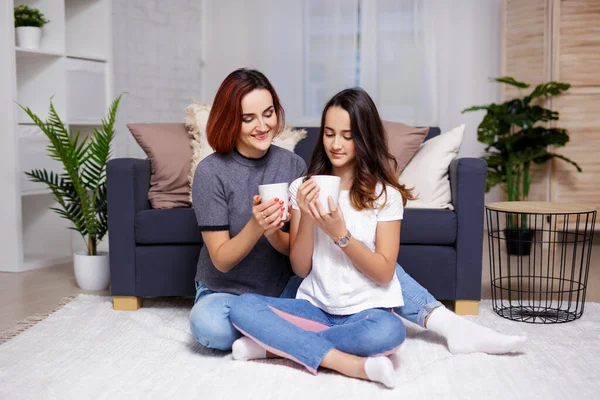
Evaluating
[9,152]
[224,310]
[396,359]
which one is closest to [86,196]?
[9,152]

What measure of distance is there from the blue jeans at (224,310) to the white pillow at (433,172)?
0.67 meters

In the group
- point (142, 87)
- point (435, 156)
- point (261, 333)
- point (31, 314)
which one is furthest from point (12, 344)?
point (142, 87)

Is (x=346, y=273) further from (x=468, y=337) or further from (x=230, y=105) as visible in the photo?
(x=230, y=105)

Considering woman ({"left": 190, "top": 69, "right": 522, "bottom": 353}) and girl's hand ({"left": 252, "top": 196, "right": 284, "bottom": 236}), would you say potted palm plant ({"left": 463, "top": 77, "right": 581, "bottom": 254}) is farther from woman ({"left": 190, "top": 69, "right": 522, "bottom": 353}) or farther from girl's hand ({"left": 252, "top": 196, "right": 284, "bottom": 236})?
girl's hand ({"left": 252, "top": 196, "right": 284, "bottom": 236})

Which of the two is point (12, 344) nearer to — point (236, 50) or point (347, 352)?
point (347, 352)

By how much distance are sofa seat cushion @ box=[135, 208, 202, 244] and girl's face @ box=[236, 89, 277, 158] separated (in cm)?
75

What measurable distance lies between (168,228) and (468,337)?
3.96 feet

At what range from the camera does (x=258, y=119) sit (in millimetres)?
2041

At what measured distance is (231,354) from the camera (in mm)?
2158

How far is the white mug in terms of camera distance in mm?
1759

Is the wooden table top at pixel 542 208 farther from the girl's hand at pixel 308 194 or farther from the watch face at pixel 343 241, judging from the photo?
the girl's hand at pixel 308 194

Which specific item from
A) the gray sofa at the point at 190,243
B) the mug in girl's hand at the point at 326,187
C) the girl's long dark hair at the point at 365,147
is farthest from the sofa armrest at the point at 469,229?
the mug in girl's hand at the point at 326,187

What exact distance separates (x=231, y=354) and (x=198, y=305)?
0.18m

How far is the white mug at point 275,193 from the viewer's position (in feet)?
5.77
